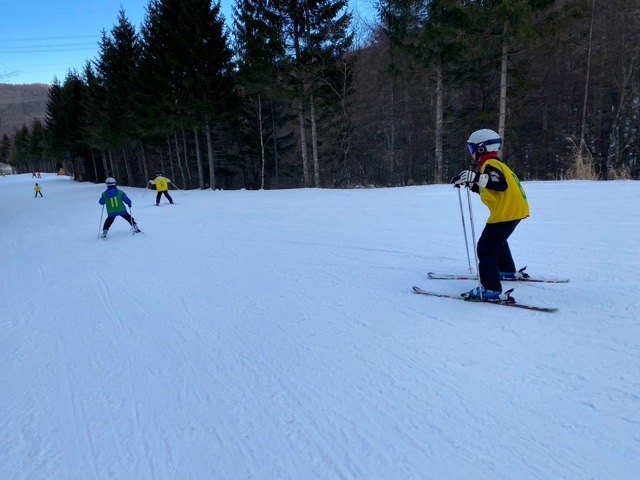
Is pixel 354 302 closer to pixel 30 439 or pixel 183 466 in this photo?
pixel 183 466

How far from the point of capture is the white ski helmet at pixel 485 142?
153 inches

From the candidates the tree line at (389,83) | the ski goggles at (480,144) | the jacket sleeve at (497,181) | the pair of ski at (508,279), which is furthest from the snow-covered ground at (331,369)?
the tree line at (389,83)

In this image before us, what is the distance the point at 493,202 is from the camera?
3936 mm

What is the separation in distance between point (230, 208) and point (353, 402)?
449 inches

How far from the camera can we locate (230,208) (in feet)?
43.5

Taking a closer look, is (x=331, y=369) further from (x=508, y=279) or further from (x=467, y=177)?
(x=508, y=279)

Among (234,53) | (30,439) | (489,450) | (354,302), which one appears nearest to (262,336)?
(354,302)

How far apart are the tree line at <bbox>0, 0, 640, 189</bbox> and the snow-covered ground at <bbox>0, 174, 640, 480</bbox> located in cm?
1070

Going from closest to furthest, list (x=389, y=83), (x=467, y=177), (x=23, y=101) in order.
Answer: (x=467, y=177) < (x=389, y=83) < (x=23, y=101)

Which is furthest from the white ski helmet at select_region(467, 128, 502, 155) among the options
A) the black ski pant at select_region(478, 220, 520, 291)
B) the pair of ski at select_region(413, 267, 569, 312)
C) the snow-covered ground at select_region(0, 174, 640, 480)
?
the snow-covered ground at select_region(0, 174, 640, 480)

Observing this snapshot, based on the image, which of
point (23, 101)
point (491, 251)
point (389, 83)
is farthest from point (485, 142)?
point (23, 101)

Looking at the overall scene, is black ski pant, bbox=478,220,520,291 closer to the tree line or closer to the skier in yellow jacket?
the skier in yellow jacket

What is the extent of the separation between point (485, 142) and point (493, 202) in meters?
0.63

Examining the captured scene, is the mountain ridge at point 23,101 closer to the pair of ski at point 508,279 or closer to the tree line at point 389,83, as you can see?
the tree line at point 389,83
